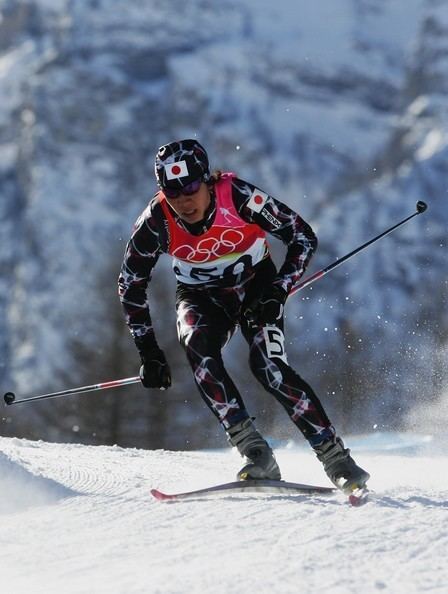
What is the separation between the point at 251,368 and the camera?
4668 millimetres

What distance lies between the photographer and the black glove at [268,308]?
4.72 meters

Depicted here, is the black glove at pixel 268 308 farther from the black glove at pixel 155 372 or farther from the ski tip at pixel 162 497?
the ski tip at pixel 162 497

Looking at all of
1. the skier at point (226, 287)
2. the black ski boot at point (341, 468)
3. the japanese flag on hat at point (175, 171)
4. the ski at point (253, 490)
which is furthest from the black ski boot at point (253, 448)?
the japanese flag on hat at point (175, 171)

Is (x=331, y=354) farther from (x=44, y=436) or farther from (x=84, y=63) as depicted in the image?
(x=84, y=63)

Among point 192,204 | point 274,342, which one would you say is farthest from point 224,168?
point 274,342

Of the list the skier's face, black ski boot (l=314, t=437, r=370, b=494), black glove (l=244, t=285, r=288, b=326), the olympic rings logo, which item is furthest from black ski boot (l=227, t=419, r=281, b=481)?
the skier's face

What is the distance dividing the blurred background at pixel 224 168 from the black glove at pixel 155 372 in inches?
185

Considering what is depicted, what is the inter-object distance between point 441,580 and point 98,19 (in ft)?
463

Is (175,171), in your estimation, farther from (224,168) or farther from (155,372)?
(224,168)

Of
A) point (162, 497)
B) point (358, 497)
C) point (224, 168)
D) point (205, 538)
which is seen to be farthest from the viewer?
point (224, 168)

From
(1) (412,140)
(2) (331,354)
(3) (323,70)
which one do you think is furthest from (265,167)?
(3) (323,70)

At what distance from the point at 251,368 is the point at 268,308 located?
0.94 ft

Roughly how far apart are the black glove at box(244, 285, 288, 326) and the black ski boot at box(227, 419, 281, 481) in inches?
18.3

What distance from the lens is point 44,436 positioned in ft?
109
